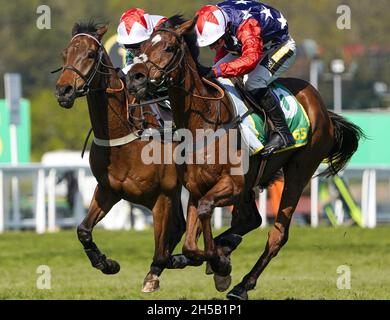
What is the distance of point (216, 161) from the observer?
766cm

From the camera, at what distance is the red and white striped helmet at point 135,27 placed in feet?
27.6

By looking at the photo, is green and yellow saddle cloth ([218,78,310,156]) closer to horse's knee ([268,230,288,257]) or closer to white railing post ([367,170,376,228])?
horse's knee ([268,230,288,257])

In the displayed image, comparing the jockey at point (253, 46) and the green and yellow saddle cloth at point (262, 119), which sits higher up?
the jockey at point (253, 46)

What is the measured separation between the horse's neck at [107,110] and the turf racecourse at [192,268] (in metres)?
1.56

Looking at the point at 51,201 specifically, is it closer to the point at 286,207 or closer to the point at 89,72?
the point at 286,207

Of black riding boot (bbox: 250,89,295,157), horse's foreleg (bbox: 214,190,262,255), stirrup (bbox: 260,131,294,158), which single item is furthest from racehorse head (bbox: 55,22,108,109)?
horse's foreleg (bbox: 214,190,262,255)

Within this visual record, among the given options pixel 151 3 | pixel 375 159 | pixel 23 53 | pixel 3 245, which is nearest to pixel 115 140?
pixel 3 245

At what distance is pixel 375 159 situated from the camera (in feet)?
72.0

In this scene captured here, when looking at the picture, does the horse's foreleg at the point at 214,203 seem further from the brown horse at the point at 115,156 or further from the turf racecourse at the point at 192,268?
the turf racecourse at the point at 192,268

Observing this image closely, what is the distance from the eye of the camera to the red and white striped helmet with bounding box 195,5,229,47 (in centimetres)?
765

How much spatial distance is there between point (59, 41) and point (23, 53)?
3.18 m

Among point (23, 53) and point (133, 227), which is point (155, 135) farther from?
point (23, 53)

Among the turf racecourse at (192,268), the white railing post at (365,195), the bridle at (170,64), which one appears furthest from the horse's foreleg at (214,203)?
the white railing post at (365,195)

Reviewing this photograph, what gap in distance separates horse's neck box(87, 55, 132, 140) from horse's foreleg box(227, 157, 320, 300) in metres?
1.37
